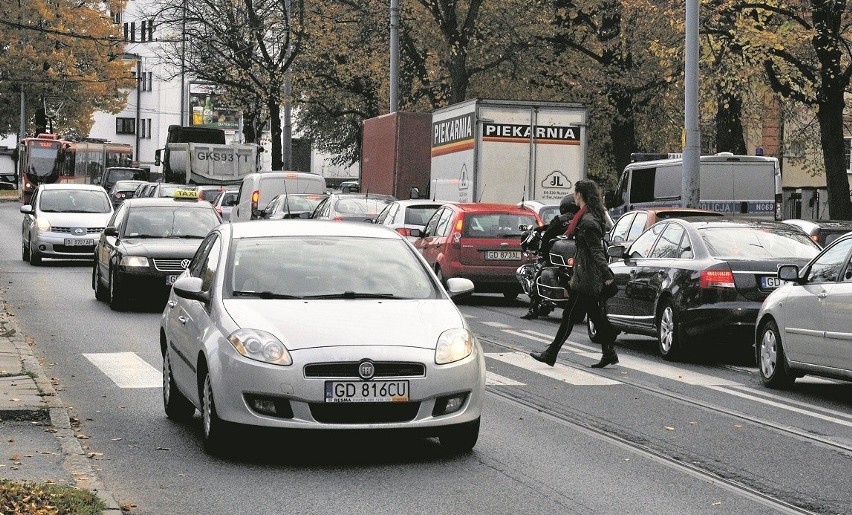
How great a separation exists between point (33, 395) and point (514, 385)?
13.2 feet

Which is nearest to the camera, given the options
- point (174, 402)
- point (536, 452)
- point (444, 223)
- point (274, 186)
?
point (536, 452)

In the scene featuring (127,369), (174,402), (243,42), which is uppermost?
(243,42)

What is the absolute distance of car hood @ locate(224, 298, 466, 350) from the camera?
28.4 ft

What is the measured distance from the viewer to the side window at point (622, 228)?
Answer: 21.4m

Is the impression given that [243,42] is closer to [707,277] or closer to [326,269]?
[707,277]

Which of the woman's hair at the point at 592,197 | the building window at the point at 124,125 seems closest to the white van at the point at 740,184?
the woman's hair at the point at 592,197

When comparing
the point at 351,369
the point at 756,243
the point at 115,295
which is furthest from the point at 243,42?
the point at 351,369

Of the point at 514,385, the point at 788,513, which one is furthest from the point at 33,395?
the point at 788,513

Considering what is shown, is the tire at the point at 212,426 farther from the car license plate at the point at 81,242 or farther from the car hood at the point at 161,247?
the car license plate at the point at 81,242

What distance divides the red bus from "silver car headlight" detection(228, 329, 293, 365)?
214 ft

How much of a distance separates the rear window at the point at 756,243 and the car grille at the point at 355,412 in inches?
294

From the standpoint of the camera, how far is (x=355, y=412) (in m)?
8.56

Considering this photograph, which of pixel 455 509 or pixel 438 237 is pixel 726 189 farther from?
pixel 455 509

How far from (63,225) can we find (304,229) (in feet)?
69.5
